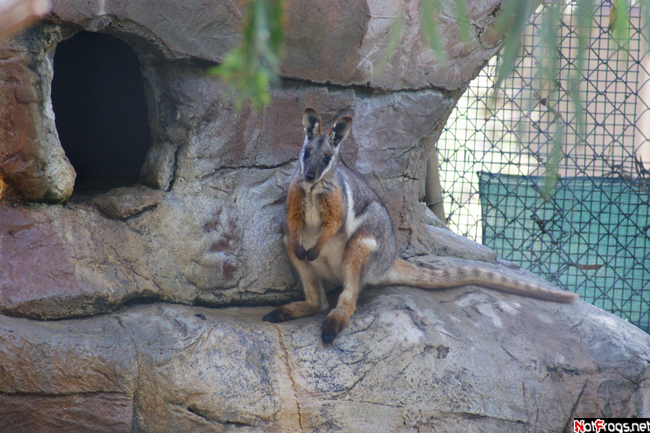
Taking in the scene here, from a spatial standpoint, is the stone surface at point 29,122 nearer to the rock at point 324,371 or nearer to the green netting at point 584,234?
the rock at point 324,371

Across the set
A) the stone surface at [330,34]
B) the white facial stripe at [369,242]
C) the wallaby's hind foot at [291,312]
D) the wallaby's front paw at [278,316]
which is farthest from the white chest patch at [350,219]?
the stone surface at [330,34]

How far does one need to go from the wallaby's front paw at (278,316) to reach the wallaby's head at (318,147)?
37.4 inches

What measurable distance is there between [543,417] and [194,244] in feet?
8.67

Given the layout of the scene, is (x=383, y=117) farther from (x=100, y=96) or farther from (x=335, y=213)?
(x=100, y=96)

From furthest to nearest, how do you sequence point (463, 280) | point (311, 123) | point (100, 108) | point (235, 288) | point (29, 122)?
point (100, 108), point (463, 280), point (235, 288), point (311, 123), point (29, 122)

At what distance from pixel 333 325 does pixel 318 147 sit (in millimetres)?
1213

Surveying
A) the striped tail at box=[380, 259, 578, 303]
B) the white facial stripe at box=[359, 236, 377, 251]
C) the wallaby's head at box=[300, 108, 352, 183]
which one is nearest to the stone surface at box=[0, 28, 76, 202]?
the wallaby's head at box=[300, 108, 352, 183]

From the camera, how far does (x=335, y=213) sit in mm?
4027

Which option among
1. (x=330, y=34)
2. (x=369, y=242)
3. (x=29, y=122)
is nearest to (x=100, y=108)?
(x=29, y=122)

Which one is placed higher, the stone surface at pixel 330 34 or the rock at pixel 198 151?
the stone surface at pixel 330 34

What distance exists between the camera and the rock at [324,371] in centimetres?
312

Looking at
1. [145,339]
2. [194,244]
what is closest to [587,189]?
[194,244]

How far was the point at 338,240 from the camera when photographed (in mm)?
4168

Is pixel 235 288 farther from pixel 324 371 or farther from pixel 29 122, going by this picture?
pixel 29 122
